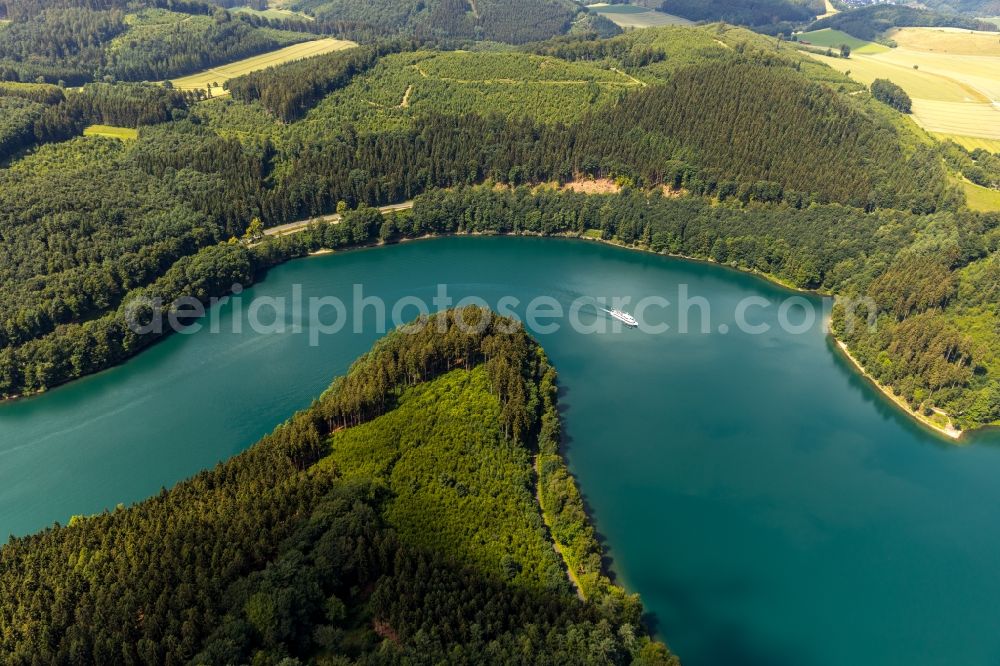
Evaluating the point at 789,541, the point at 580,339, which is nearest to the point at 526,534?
the point at 789,541

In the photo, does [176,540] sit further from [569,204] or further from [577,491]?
[569,204]

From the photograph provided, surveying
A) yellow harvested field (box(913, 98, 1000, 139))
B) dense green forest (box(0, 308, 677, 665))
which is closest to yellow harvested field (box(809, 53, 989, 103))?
yellow harvested field (box(913, 98, 1000, 139))

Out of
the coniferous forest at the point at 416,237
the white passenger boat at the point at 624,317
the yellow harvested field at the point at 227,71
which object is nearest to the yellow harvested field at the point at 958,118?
the coniferous forest at the point at 416,237

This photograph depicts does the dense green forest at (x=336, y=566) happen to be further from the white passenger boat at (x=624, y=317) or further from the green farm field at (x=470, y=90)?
the green farm field at (x=470, y=90)

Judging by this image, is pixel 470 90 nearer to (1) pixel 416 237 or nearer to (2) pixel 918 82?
(1) pixel 416 237

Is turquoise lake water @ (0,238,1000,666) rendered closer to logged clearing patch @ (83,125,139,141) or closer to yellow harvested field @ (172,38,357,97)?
logged clearing patch @ (83,125,139,141)
